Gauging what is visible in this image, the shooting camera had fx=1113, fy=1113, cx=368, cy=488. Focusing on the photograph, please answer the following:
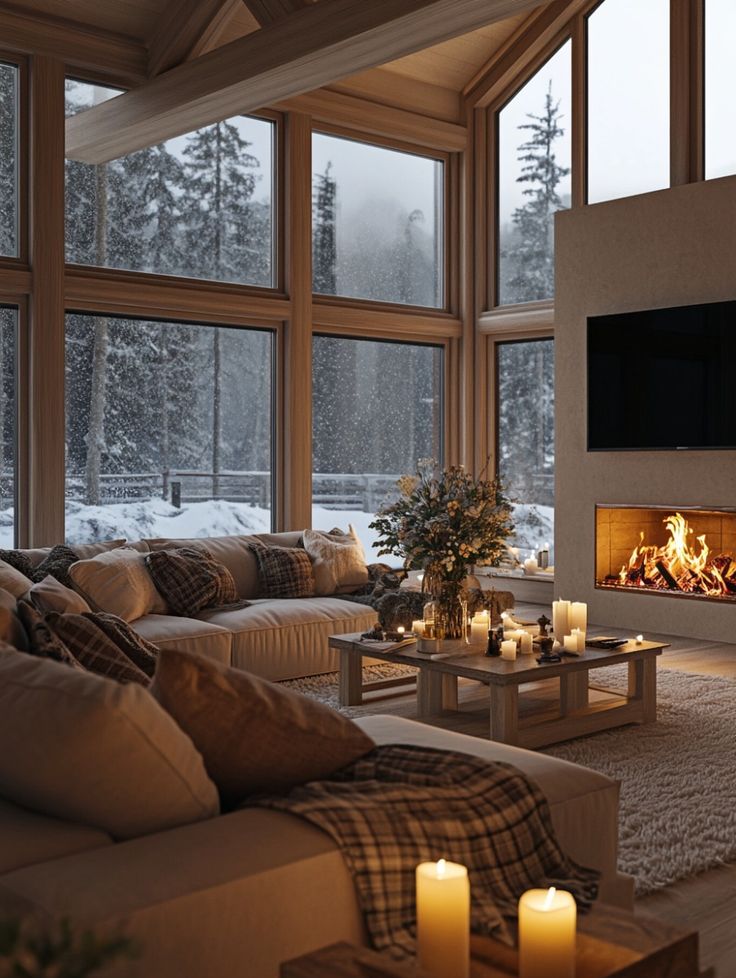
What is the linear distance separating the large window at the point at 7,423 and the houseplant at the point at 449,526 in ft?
10.6

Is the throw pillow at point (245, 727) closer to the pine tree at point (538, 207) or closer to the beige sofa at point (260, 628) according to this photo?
the beige sofa at point (260, 628)

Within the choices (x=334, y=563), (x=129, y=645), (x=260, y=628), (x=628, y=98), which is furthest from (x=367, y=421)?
(x=129, y=645)

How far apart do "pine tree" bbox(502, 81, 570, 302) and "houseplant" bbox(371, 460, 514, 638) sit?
4615 millimetres

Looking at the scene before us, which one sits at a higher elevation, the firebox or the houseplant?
the houseplant

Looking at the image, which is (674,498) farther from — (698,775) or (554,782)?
(554,782)

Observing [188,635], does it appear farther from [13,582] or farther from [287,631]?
[13,582]

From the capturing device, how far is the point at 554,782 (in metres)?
2.31

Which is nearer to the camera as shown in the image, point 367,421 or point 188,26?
point 188,26

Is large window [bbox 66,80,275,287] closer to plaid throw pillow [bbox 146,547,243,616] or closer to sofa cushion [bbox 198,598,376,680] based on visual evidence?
plaid throw pillow [bbox 146,547,243,616]

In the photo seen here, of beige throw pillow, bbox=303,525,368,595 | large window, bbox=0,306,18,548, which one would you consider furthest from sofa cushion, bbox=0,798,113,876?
large window, bbox=0,306,18,548

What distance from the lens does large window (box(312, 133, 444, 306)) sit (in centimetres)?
873

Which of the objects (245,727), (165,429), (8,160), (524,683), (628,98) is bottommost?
(524,683)

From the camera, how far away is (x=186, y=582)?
18.7 feet

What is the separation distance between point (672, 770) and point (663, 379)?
3744mm
